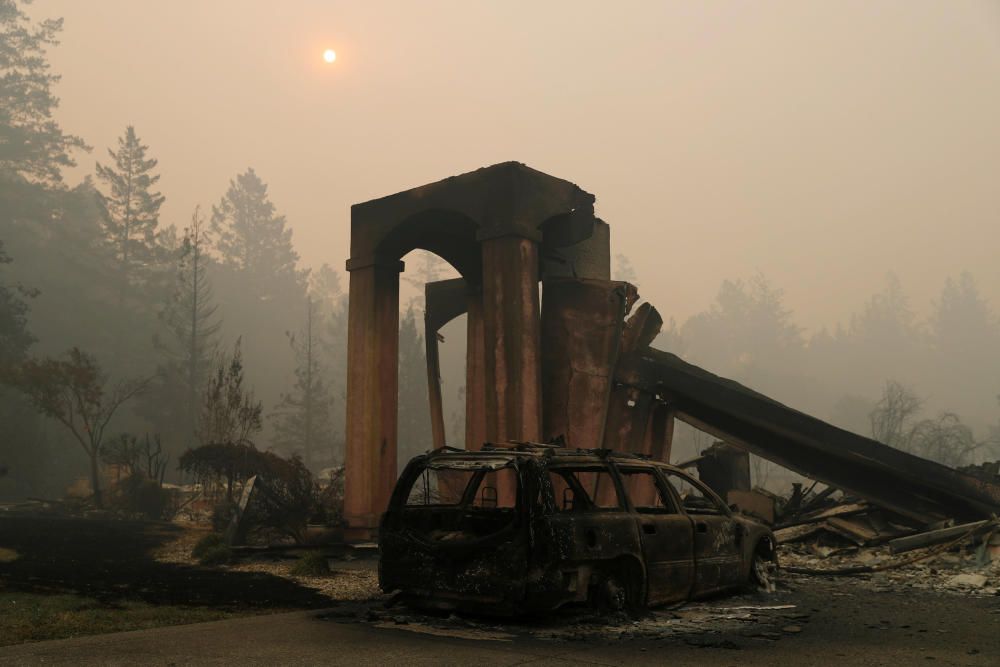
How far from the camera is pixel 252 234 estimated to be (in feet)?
363

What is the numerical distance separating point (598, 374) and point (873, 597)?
19.3ft

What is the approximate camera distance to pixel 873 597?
888 cm

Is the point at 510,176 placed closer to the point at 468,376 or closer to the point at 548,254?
the point at 548,254

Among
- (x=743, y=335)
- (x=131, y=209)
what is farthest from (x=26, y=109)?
(x=743, y=335)

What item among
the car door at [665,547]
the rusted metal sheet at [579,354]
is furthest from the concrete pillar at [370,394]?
the car door at [665,547]

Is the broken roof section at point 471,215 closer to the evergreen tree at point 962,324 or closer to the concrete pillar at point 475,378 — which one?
the concrete pillar at point 475,378

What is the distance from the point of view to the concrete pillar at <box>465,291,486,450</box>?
51.9 ft

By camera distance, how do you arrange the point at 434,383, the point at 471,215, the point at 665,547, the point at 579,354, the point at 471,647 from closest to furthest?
the point at 471,647, the point at 665,547, the point at 471,215, the point at 579,354, the point at 434,383

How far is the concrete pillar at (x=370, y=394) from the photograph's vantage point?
1416cm

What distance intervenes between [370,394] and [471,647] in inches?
351

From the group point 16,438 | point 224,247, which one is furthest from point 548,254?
point 224,247

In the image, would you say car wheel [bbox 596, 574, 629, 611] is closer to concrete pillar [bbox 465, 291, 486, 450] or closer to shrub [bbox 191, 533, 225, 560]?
shrub [bbox 191, 533, 225, 560]

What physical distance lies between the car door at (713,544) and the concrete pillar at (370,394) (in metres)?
7.01

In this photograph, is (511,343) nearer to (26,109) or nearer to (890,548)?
(890,548)
